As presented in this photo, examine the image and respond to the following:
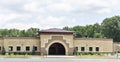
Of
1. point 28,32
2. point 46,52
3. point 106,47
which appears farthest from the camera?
point 28,32

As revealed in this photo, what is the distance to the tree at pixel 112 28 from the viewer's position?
105338mm

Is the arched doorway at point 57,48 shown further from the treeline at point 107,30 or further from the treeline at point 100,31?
the treeline at point 107,30

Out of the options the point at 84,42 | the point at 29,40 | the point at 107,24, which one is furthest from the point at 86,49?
the point at 107,24

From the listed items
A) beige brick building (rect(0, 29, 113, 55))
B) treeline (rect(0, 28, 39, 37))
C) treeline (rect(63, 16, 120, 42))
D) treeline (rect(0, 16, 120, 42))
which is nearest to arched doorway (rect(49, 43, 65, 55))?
beige brick building (rect(0, 29, 113, 55))

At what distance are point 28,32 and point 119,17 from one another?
37.7 metres

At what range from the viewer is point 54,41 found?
68.2 meters

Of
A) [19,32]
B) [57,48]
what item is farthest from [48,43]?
[19,32]

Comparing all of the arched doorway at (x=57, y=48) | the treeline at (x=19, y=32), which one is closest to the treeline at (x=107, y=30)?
the treeline at (x=19, y=32)

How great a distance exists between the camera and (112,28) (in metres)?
107

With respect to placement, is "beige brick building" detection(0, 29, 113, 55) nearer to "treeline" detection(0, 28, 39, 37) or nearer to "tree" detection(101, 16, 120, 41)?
"tree" detection(101, 16, 120, 41)

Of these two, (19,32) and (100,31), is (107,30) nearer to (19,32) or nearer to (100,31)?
(100,31)

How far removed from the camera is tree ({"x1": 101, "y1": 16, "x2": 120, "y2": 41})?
346ft

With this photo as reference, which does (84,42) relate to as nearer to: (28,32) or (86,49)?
(86,49)

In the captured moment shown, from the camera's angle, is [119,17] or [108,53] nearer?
[108,53]
